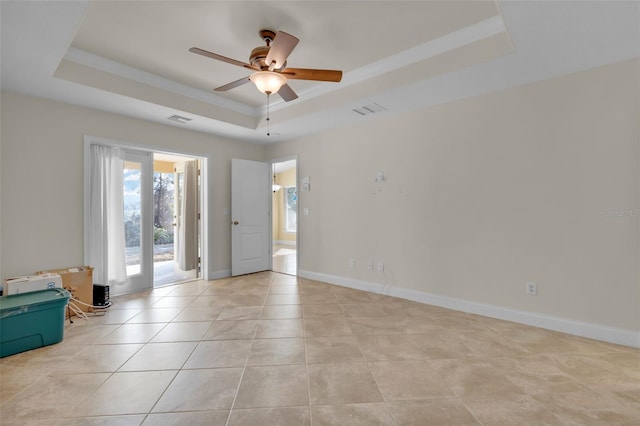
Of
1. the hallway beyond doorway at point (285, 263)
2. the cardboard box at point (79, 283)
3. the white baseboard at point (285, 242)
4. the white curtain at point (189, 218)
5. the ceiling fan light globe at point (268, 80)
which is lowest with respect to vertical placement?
the hallway beyond doorway at point (285, 263)

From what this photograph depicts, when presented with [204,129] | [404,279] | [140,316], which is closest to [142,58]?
[204,129]

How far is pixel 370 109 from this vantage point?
12.5ft

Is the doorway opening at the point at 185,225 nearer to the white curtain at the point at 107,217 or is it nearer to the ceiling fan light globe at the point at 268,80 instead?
the white curtain at the point at 107,217

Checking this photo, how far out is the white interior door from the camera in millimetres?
5234

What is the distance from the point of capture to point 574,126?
2771 mm

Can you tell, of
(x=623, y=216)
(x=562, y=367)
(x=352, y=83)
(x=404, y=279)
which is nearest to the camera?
(x=562, y=367)

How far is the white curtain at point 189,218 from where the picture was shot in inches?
216

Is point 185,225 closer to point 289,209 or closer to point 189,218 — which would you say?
point 189,218

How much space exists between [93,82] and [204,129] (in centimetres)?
168

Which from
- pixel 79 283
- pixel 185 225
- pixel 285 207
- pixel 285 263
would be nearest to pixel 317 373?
pixel 79 283

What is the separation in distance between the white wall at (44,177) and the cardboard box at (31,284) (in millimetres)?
506

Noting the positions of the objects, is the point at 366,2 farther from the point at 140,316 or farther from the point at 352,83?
the point at 140,316

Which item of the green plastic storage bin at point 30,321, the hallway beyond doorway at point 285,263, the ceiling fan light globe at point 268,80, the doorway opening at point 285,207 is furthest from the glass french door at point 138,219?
the doorway opening at point 285,207

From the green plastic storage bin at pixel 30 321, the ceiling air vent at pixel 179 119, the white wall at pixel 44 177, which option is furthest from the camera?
the ceiling air vent at pixel 179 119
